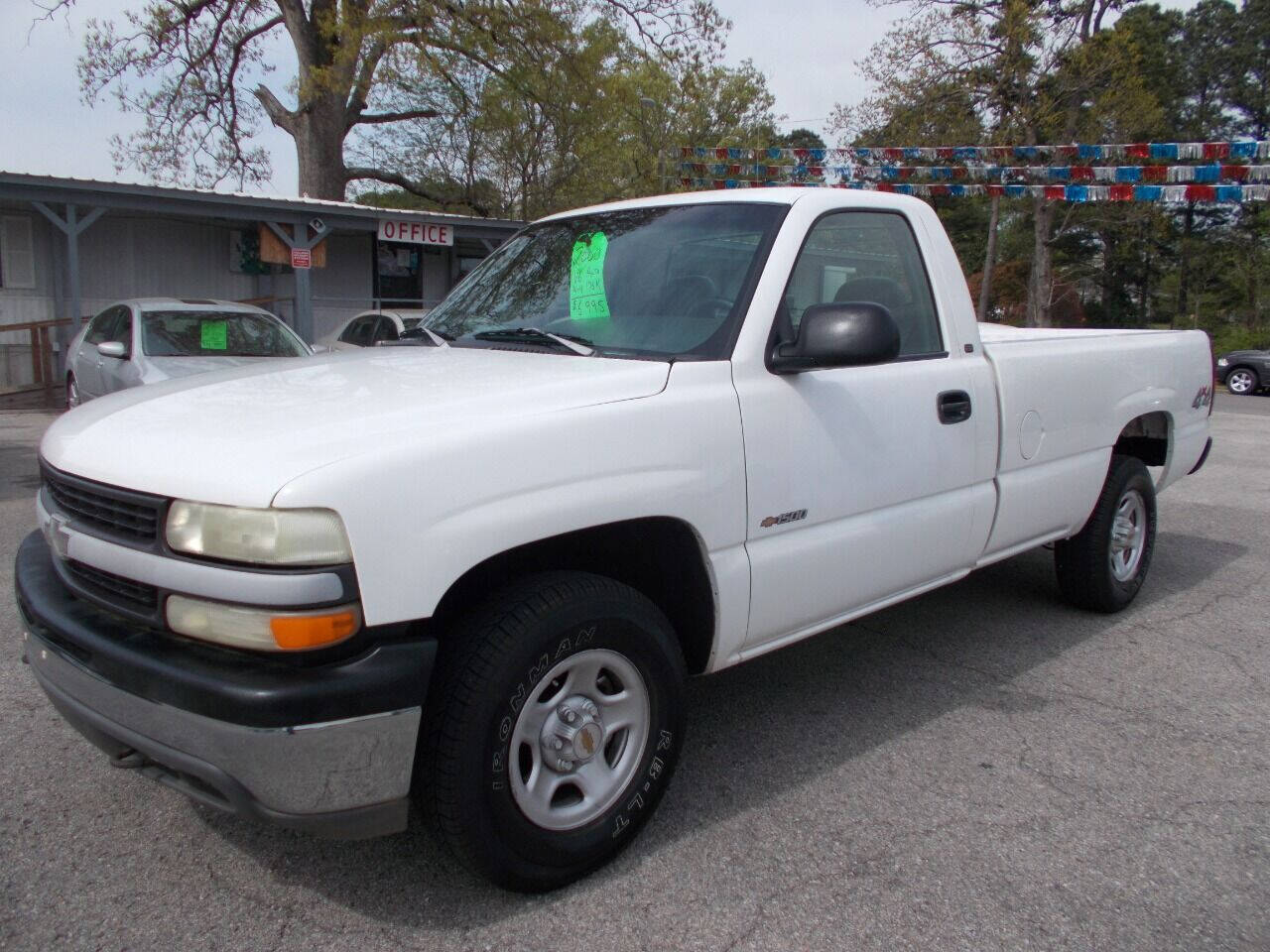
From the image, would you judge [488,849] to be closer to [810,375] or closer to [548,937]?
[548,937]

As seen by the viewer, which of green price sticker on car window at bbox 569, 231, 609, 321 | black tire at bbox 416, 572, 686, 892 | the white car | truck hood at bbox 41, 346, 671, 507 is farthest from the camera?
the white car

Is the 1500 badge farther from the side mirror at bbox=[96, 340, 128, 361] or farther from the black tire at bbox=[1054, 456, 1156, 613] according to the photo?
the side mirror at bbox=[96, 340, 128, 361]

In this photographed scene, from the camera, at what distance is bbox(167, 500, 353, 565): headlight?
2020 millimetres

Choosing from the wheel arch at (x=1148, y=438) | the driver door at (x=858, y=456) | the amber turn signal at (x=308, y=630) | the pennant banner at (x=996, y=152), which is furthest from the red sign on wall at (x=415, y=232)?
the amber turn signal at (x=308, y=630)

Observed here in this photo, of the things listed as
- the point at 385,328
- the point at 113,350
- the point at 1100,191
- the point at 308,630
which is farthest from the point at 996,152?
the point at 308,630

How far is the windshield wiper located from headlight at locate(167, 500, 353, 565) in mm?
1176

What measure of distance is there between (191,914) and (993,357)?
3.24 meters

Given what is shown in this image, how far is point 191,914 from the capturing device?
2432mm

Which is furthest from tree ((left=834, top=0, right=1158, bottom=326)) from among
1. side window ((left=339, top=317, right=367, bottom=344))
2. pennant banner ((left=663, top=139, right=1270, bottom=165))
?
side window ((left=339, top=317, right=367, bottom=344))

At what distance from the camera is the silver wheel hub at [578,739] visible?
2455mm

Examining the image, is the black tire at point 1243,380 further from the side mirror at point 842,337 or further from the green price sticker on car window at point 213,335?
the side mirror at point 842,337

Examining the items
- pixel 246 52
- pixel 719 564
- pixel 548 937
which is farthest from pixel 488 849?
pixel 246 52

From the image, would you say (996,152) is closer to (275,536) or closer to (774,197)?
(774,197)

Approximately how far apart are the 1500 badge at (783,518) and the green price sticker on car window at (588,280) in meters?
0.84
